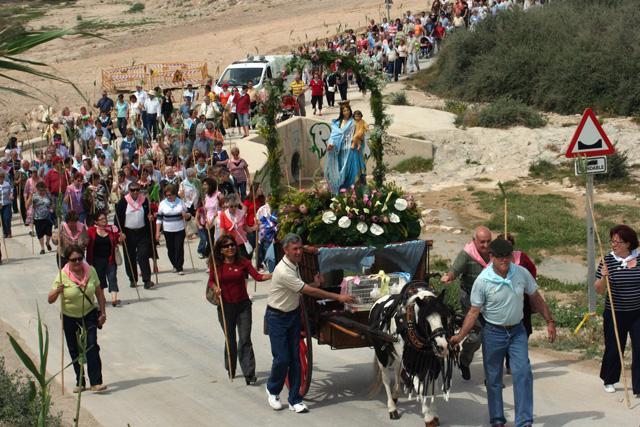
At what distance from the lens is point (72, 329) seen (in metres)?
10.9

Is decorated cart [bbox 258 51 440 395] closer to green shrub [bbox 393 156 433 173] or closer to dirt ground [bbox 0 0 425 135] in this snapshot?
green shrub [bbox 393 156 433 173]

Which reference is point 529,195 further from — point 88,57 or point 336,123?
point 88,57

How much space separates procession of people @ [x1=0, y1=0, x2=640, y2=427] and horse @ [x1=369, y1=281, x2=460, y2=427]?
19 centimetres

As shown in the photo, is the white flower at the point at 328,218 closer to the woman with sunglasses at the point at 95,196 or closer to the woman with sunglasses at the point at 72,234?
the woman with sunglasses at the point at 72,234

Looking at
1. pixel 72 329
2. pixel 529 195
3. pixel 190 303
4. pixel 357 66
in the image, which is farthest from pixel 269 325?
pixel 529 195

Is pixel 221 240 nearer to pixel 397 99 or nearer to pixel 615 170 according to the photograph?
pixel 615 170

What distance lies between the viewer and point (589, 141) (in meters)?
12.2

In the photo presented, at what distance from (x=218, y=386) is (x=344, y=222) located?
223 cm

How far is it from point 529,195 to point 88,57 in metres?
37.8

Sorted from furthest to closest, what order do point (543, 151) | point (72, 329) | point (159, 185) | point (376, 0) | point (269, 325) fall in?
point (376, 0), point (543, 151), point (159, 185), point (72, 329), point (269, 325)

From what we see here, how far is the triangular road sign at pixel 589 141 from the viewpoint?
12.1 metres

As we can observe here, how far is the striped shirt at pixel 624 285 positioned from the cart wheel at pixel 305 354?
Result: 2.82 meters

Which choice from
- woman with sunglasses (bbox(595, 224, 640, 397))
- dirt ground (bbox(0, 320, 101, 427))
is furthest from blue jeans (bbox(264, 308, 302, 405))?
woman with sunglasses (bbox(595, 224, 640, 397))

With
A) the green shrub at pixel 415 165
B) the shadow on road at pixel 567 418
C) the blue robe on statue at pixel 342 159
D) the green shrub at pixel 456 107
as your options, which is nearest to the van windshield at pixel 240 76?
the green shrub at pixel 456 107
